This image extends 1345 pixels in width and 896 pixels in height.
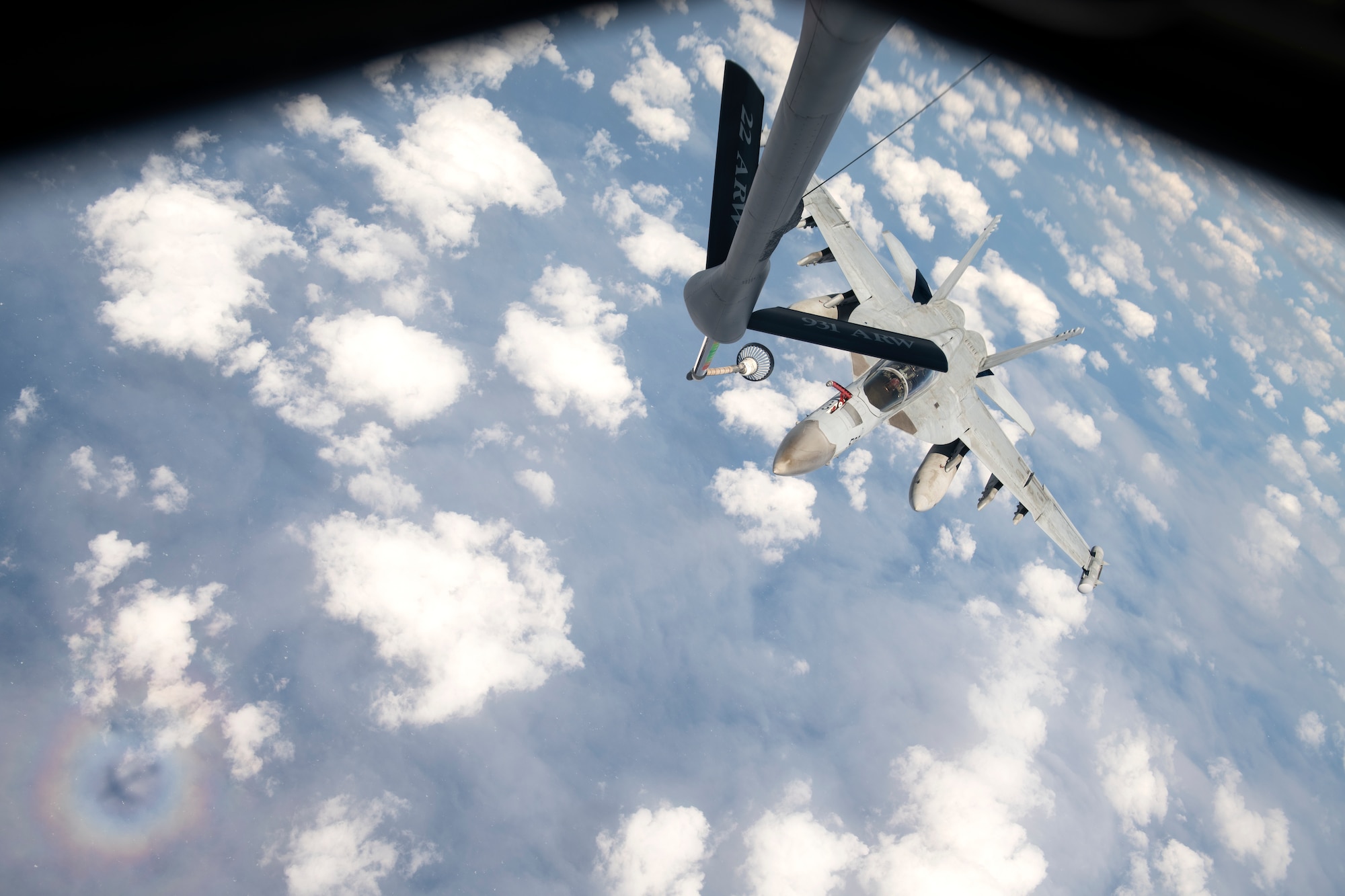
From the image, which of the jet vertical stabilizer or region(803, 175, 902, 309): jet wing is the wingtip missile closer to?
region(803, 175, 902, 309): jet wing

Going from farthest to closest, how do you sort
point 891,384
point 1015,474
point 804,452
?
1. point 1015,474
2. point 891,384
3. point 804,452

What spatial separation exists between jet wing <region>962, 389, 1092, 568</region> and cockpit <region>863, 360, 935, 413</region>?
2.69m

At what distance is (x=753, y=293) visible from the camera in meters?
7.20

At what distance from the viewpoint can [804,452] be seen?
58.1 feet

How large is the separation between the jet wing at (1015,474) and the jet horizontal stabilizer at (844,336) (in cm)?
1302

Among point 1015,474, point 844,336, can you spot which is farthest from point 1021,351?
point 844,336

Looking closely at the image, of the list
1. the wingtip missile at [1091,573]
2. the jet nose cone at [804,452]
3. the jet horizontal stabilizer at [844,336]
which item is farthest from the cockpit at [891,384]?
the jet horizontal stabilizer at [844,336]

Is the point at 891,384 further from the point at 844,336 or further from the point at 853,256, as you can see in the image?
the point at 844,336

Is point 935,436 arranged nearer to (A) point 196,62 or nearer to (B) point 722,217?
(B) point 722,217

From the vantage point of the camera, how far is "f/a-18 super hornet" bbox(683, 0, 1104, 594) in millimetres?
4871

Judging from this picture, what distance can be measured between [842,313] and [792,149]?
687 inches

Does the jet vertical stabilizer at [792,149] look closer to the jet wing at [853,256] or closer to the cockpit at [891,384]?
the cockpit at [891,384]

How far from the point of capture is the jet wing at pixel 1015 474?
63.9ft

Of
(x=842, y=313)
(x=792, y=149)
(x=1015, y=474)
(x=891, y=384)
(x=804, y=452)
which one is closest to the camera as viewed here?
(x=792, y=149)
